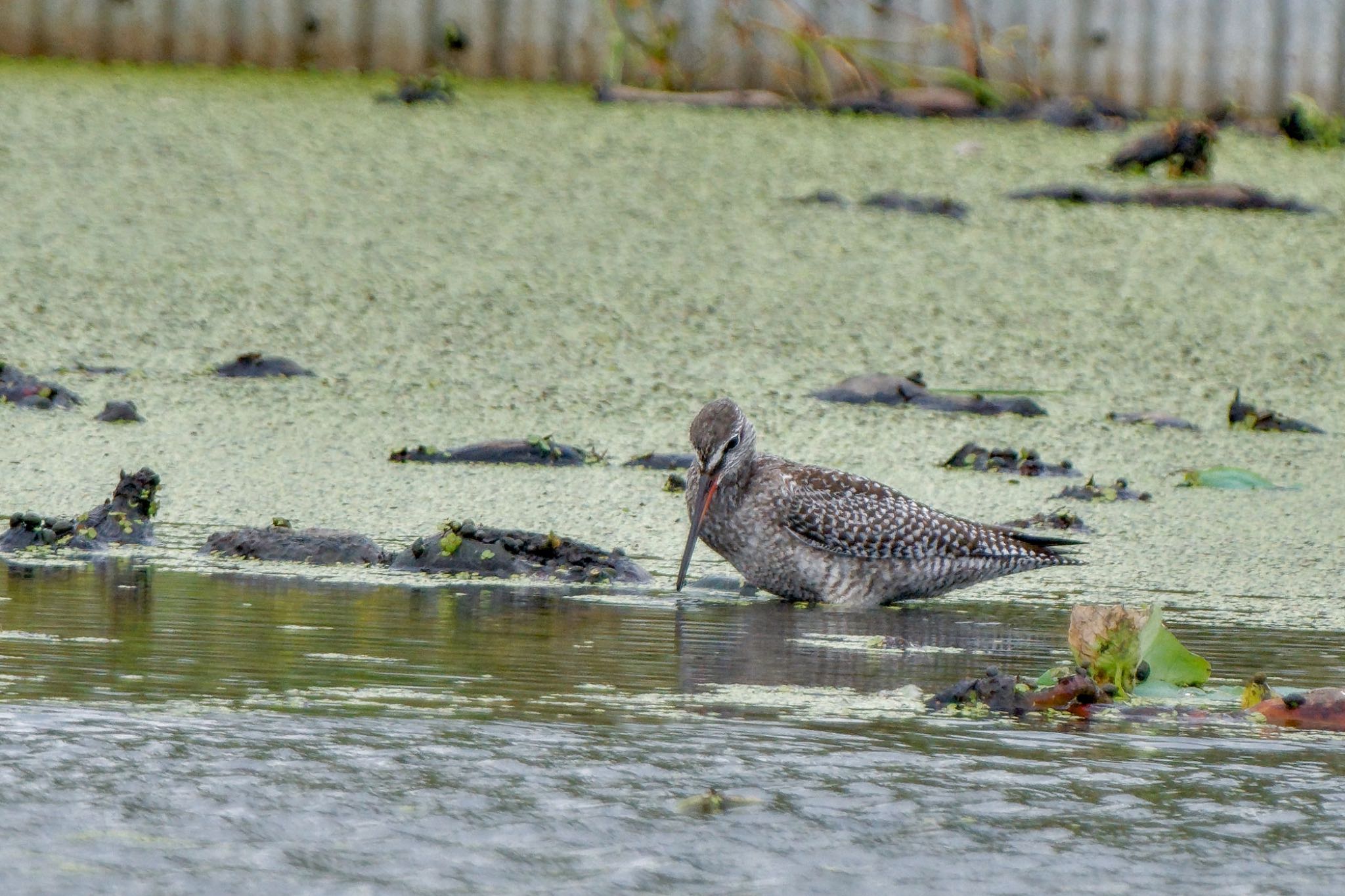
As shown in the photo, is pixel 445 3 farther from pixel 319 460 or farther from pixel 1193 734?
pixel 1193 734

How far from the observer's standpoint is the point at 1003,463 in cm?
555

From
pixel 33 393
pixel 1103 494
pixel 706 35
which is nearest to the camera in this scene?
pixel 1103 494

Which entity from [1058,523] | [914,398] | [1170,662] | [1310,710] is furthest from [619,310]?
[1310,710]

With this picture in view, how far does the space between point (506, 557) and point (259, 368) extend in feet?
7.01

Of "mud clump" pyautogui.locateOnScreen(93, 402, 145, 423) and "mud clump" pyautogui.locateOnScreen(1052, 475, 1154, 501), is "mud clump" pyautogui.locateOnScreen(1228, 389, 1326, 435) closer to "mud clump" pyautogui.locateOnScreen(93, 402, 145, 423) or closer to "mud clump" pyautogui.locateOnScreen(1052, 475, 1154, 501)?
"mud clump" pyautogui.locateOnScreen(1052, 475, 1154, 501)

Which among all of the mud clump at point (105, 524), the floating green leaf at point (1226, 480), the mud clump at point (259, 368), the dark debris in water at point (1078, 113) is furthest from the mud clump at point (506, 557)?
the dark debris in water at point (1078, 113)

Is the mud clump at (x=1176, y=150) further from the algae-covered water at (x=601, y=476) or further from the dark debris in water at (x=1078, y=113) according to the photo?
the dark debris in water at (x=1078, y=113)

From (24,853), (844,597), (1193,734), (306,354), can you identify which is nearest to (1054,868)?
(1193,734)

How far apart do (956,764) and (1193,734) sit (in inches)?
16.6

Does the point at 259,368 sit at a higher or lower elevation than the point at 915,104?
lower

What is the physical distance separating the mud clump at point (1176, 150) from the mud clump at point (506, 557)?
17.7 feet

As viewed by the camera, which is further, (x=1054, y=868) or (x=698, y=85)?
(x=698, y=85)

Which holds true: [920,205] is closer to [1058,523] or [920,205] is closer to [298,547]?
[1058,523]

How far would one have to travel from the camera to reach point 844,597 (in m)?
4.57
